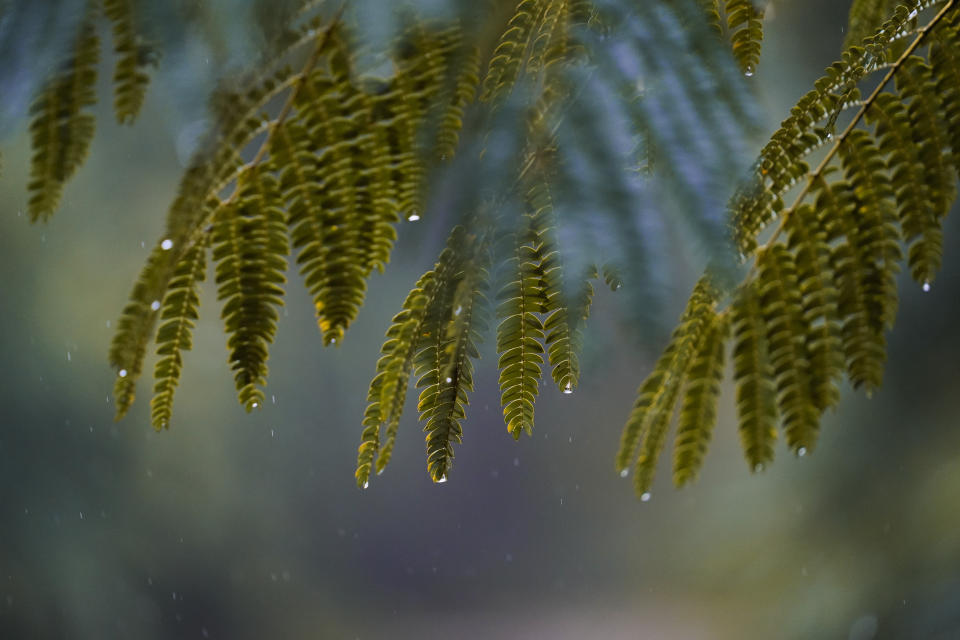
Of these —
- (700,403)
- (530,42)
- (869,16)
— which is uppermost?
(869,16)

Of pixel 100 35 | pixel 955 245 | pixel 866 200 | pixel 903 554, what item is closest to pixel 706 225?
pixel 866 200

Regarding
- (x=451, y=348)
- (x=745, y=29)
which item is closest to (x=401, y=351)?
(x=451, y=348)

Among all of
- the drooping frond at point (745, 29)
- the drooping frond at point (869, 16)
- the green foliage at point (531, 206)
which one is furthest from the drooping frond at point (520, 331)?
the drooping frond at point (869, 16)

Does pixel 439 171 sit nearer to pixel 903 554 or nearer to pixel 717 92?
pixel 717 92

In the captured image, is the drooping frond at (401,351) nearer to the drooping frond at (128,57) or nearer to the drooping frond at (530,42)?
the drooping frond at (530,42)

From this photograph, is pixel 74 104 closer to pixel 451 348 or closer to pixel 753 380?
pixel 451 348

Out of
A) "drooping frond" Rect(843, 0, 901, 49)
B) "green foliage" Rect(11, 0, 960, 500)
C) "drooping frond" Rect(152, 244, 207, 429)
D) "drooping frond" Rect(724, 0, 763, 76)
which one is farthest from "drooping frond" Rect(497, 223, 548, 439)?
"drooping frond" Rect(843, 0, 901, 49)

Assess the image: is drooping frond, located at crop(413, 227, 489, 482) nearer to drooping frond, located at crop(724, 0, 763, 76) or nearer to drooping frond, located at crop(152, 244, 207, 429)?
drooping frond, located at crop(152, 244, 207, 429)
